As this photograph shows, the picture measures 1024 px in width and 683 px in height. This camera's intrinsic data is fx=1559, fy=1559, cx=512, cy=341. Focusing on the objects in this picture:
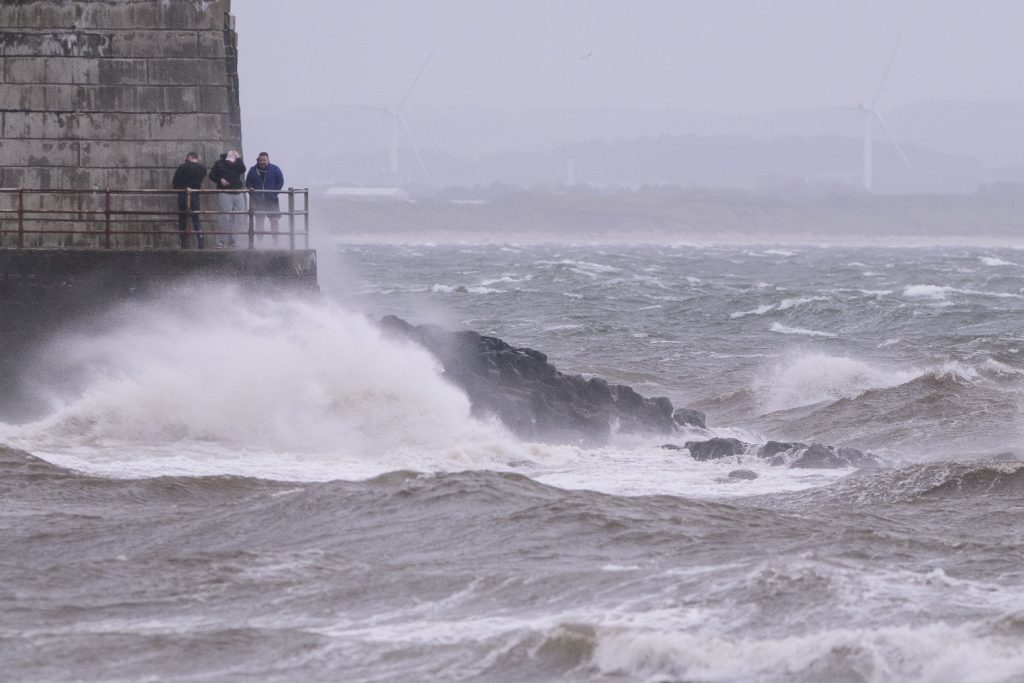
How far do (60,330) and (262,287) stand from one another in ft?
6.67

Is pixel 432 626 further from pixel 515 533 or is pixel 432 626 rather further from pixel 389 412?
pixel 389 412

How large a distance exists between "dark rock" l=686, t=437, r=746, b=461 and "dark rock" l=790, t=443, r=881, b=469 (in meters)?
0.60

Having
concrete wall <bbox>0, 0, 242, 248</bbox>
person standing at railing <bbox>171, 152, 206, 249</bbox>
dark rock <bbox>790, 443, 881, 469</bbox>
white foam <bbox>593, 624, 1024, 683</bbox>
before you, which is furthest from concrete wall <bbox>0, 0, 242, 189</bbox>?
white foam <bbox>593, 624, 1024, 683</bbox>

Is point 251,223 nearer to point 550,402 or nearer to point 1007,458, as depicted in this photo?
Answer: point 550,402

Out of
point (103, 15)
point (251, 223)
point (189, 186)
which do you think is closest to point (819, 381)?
point (251, 223)

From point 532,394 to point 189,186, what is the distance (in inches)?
168

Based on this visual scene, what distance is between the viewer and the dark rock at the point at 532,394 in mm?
16328

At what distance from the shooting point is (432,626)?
809 centimetres

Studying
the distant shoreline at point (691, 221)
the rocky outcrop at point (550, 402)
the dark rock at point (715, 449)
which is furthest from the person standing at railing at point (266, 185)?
the distant shoreline at point (691, 221)

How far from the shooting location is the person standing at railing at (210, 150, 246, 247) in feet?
52.5

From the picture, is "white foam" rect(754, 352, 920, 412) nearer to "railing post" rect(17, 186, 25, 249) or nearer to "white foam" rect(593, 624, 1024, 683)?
"railing post" rect(17, 186, 25, 249)

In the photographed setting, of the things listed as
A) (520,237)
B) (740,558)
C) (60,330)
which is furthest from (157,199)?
(520,237)

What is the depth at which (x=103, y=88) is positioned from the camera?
640 inches

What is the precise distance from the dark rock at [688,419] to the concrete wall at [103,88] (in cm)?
625
